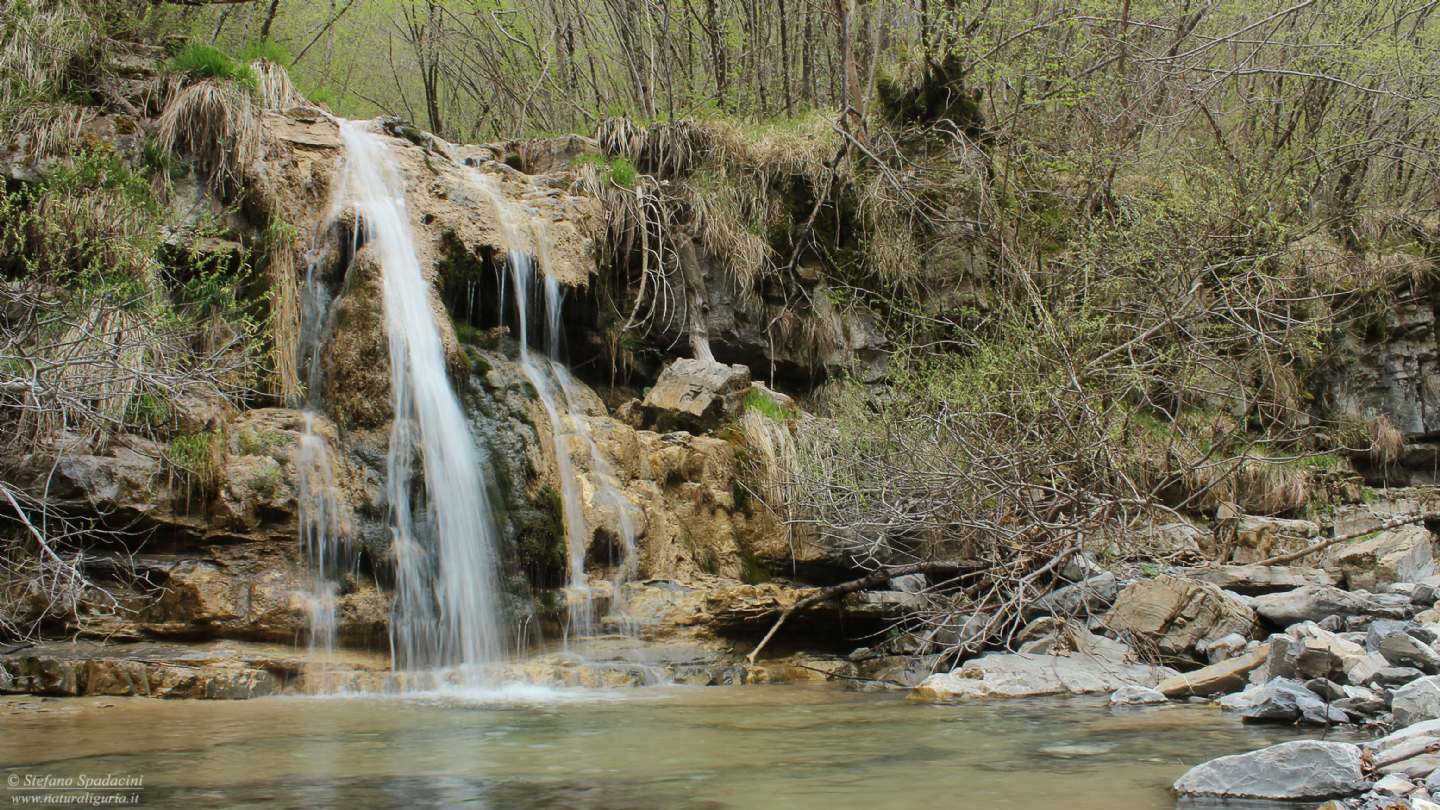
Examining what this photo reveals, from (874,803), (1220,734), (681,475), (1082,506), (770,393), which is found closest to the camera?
(874,803)

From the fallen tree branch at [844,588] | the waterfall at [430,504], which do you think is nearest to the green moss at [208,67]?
the waterfall at [430,504]

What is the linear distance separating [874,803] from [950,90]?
31.7 feet

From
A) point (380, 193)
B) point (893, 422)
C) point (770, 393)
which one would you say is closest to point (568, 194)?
point (380, 193)

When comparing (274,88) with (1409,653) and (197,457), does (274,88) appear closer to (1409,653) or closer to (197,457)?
(197,457)

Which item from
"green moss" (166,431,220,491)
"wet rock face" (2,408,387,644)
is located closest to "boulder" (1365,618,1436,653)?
"wet rock face" (2,408,387,644)

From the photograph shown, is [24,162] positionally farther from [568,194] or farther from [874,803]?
[874,803]

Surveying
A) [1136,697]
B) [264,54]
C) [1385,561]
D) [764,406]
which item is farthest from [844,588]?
[264,54]

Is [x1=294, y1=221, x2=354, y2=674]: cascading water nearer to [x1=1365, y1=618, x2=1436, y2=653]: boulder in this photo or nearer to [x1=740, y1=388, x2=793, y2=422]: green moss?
[x1=740, y1=388, x2=793, y2=422]: green moss

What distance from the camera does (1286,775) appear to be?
2.88 meters

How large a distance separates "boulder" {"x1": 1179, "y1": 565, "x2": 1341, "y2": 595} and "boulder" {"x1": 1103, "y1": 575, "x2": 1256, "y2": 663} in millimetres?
765

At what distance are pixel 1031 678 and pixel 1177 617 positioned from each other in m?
1.39

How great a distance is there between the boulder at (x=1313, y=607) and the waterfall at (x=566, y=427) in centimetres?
435

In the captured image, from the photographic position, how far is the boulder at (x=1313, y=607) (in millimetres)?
6492

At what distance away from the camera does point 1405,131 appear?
11.4m
